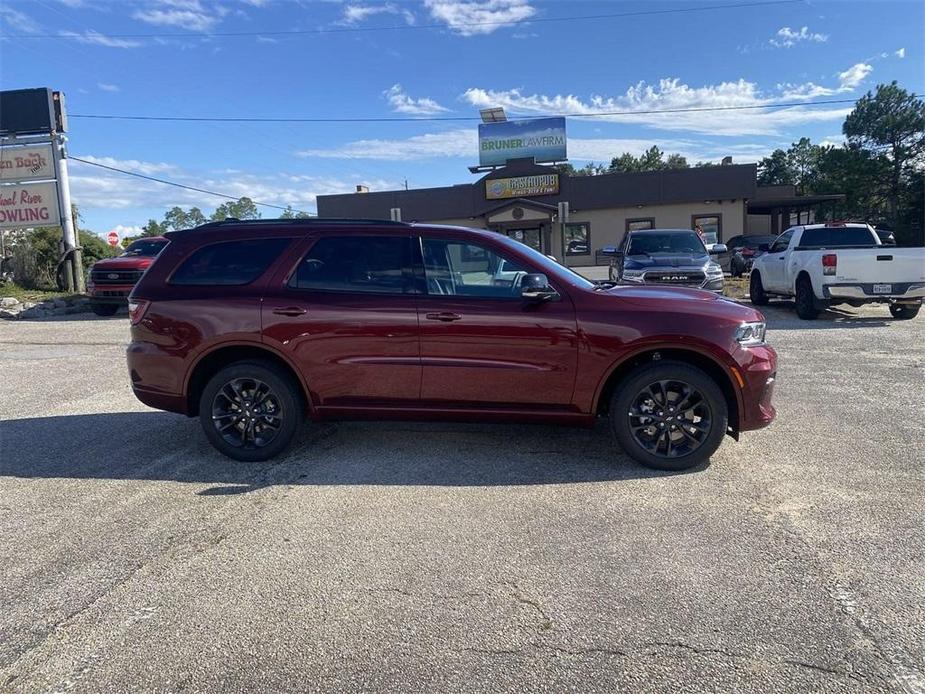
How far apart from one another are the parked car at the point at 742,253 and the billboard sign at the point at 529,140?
1251 cm

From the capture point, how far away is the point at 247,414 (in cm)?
508

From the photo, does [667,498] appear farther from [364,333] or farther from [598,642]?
[364,333]

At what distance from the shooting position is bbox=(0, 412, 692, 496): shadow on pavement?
472 centimetres

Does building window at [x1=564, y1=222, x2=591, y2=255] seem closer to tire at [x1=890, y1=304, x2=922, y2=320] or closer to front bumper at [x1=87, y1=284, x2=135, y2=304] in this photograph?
tire at [x1=890, y1=304, x2=922, y2=320]

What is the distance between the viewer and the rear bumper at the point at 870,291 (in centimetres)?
1166

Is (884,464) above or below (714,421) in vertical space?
below

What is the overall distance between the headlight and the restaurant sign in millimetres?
30846

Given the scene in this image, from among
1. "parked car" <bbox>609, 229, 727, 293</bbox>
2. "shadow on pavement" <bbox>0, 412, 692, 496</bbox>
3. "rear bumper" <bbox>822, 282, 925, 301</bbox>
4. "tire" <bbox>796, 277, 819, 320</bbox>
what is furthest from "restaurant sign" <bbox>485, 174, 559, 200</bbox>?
"shadow on pavement" <bbox>0, 412, 692, 496</bbox>

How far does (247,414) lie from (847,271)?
36.3ft

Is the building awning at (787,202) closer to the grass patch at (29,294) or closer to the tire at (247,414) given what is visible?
the grass patch at (29,294)

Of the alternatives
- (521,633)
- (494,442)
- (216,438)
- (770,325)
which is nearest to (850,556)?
(521,633)

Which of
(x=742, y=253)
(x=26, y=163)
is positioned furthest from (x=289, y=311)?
(x=742, y=253)

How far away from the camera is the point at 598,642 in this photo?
110 inches

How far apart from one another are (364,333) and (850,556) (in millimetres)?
→ 3328
